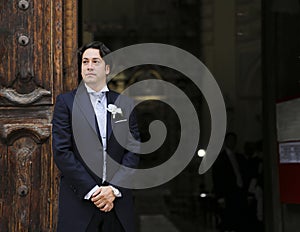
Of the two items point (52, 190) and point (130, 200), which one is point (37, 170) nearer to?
point (52, 190)

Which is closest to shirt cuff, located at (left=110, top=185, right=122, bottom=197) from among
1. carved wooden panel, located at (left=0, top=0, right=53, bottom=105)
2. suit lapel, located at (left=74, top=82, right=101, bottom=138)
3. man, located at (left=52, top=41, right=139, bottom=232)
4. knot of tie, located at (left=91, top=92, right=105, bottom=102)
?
man, located at (left=52, top=41, right=139, bottom=232)

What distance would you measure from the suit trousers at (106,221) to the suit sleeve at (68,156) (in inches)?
5.4

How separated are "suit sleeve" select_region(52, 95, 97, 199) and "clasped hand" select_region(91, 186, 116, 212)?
47 mm

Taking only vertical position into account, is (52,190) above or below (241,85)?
Answer: below

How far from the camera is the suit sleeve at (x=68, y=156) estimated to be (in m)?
3.21

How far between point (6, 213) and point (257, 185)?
448 centimetres

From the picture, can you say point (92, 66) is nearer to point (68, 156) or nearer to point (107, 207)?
point (68, 156)

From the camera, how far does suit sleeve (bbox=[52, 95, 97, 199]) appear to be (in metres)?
3.21

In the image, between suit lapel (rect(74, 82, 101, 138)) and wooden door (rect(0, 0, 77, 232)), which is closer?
suit lapel (rect(74, 82, 101, 138))

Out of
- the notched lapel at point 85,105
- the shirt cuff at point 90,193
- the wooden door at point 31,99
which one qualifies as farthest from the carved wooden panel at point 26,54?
the shirt cuff at point 90,193

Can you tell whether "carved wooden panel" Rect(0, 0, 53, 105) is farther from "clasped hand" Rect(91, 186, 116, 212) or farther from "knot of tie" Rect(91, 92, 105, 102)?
"clasped hand" Rect(91, 186, 116, 212)

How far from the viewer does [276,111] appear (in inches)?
213

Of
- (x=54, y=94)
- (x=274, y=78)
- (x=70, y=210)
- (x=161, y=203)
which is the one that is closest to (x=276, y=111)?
(x=274, y=78)

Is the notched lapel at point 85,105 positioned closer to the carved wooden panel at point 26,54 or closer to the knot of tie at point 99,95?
the knot of tie at point 99,95
